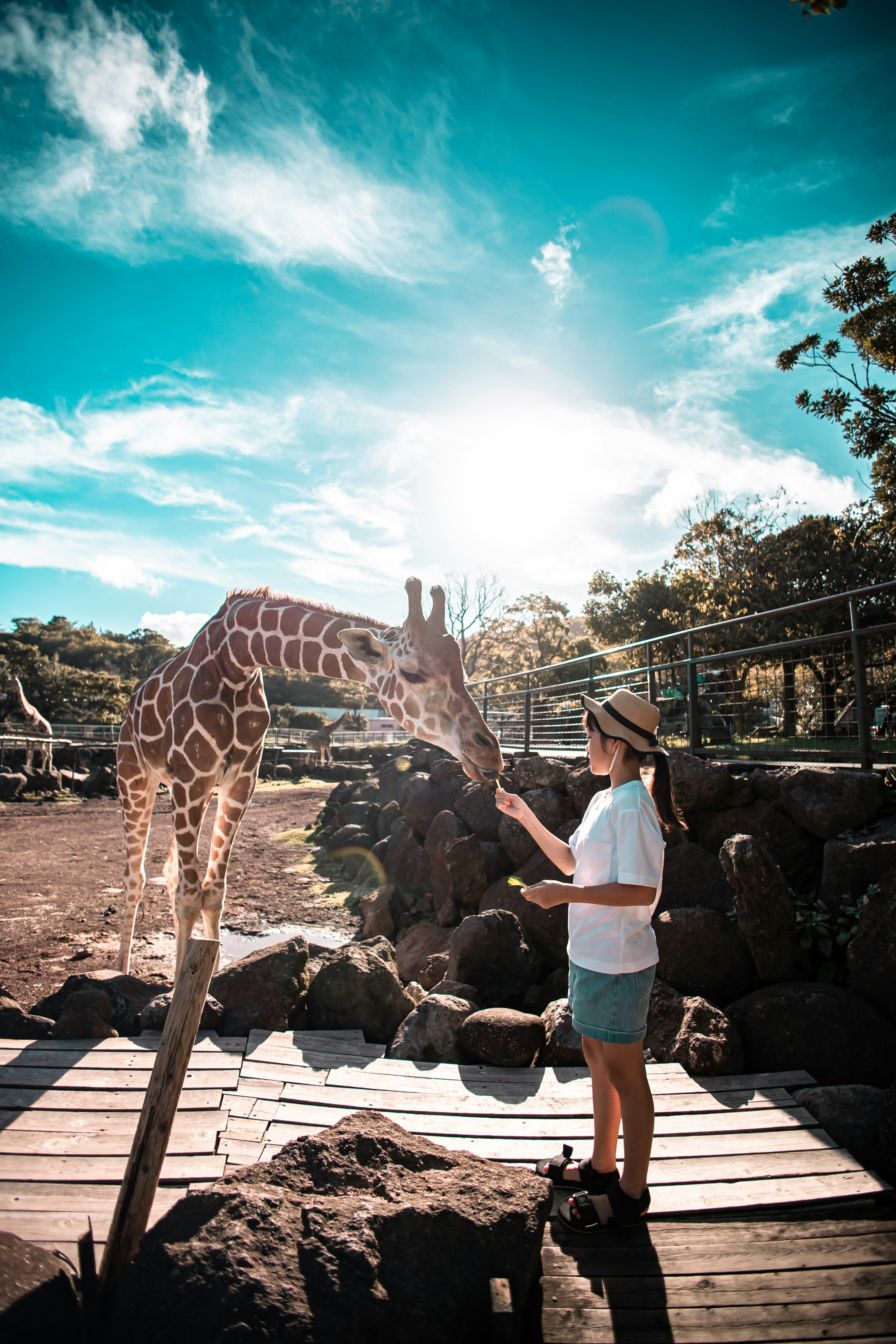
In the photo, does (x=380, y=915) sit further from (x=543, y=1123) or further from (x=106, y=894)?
(x=543, y=1123)

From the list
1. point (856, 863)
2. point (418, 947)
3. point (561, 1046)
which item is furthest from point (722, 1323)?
point (418, 947)

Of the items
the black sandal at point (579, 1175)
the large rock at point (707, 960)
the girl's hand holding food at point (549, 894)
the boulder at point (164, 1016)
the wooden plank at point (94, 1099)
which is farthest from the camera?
the large rock at point (707, 960)

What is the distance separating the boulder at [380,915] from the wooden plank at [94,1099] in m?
5.60

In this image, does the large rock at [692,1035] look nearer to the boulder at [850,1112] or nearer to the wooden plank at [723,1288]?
the boulder at [850,1112]

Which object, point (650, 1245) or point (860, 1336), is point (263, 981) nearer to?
point (650, 1245)

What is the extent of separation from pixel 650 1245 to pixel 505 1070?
4.66 ft

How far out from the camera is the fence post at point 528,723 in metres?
11.1

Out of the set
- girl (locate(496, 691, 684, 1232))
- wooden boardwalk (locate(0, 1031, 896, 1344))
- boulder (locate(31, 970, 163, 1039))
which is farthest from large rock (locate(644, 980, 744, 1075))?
boulder (locate(31, 970, 163, 1039))

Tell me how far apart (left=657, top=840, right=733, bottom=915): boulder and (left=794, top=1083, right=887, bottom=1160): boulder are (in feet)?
5.68

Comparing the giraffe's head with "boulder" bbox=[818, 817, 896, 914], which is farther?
"boulder" bbox=[818, 817, 896, 914]

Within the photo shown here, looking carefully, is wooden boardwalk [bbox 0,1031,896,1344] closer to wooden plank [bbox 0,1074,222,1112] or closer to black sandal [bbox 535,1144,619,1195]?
wooden plank [bbox 0,1074,222,1112]

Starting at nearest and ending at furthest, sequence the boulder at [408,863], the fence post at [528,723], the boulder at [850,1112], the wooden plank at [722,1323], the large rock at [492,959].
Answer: the wooden plank at [722,1323]
the boulder at [850,1112]
the large rock at [492,959]
the boulder at [408,863]
the fence post at [528,723]

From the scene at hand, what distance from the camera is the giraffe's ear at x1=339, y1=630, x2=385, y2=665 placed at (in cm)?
423

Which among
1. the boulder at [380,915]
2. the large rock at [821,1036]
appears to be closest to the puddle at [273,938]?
the boulder at [380,915]
